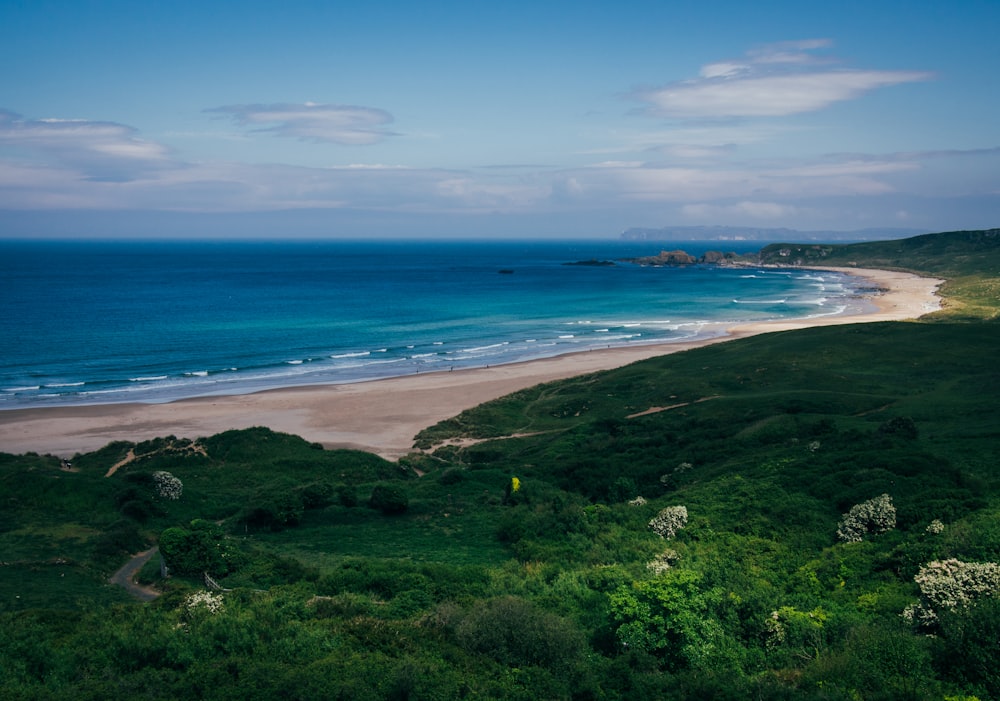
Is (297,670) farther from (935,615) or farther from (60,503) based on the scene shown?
(60,503)

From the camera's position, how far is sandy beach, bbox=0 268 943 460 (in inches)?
2000

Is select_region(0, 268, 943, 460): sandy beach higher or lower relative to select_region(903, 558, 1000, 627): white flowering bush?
lower

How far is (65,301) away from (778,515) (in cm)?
12568

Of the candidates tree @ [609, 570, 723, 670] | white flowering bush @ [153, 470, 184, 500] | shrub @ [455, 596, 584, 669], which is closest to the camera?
shrub @ [455, 596, 584, 669]

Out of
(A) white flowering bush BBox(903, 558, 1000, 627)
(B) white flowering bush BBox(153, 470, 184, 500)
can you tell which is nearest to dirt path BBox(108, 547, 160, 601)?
(B) white flowering bush BBox(153, 470, 184, 500)

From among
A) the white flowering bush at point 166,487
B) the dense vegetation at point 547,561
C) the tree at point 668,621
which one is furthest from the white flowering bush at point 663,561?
the white flowering bush at point 166,487

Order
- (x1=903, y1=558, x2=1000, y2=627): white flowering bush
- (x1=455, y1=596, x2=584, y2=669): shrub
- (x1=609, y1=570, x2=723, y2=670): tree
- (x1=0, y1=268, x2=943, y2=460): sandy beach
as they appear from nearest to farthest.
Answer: (x1=455, y1=596, x2=584, y2=669): shrub < (x1=903, y1=558, x2=1000, y2=627): white flowering bush < (x1=609, y1=570, x2=723, y2=670): tree < (x1=0, y1=268, x2=943, y2=460): sandy beach

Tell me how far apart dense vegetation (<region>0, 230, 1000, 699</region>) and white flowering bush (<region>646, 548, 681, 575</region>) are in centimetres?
9

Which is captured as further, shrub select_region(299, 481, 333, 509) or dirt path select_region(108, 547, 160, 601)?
shrub select_region(299, 481, 333, 509)

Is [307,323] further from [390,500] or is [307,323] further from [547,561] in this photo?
[547,561]

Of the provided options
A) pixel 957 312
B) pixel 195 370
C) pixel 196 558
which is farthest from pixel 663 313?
pixel 196 558

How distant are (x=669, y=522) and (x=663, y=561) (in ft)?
13.7

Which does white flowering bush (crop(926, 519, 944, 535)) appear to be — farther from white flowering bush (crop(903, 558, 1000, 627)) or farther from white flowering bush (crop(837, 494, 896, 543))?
white flowering bush (crop(903, 558, 1000, 627))

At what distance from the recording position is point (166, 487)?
33.0m
